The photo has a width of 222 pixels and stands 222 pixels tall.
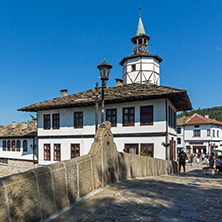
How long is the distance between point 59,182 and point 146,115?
14859 mm

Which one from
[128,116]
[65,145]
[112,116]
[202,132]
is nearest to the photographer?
[128,116]

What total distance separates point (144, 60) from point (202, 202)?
2127 centimetres

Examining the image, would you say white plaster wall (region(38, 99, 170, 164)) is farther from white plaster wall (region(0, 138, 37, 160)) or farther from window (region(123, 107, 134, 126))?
white plaster wall (region(0, 138, 37, 160))

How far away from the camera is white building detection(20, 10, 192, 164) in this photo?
18.2 meters

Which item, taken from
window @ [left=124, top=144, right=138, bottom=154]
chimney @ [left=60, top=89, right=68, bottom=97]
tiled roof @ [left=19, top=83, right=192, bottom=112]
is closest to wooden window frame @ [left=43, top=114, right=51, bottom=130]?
tiled roof @ [left=19, top=83, right=192, bottom=112]

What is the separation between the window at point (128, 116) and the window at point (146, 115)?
0.78 m

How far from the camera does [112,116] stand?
65.9ft

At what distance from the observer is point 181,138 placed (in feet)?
164

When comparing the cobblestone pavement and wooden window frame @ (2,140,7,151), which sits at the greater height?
the cobblestone pavement

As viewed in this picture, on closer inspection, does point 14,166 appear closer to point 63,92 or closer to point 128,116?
point 63,92

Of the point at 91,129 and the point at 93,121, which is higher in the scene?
the point at 93,121

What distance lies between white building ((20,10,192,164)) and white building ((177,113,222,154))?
26.2 meters

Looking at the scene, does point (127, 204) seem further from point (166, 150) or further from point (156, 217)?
point (166, 150)

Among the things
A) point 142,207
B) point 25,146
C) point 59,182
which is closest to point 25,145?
point 25,146
